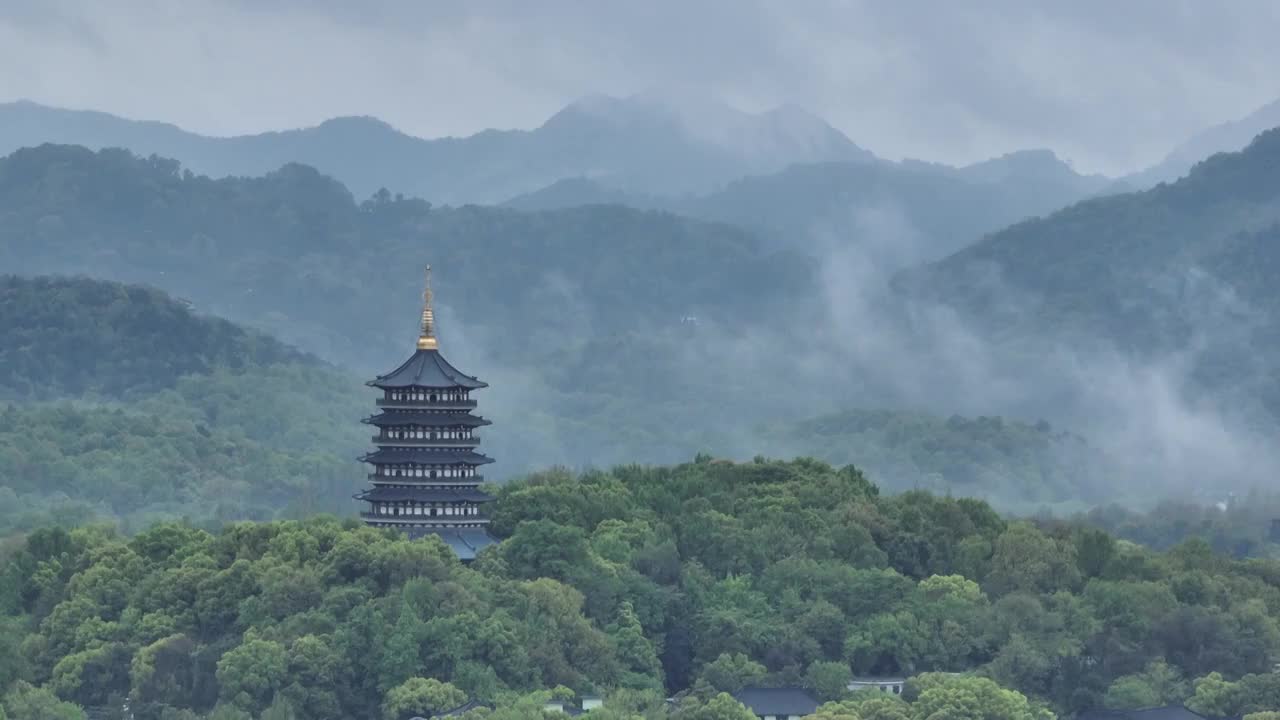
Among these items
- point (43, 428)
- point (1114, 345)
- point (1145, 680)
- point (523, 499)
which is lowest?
point (1145, 680)

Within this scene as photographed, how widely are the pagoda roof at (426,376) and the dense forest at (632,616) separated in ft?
12.2

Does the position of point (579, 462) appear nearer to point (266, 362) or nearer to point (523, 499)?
point (266, 362)

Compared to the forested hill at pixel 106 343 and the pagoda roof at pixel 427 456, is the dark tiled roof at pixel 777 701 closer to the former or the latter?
the pagoda roof at pixel 427 456

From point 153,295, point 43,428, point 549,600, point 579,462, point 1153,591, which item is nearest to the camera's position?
point 549,600

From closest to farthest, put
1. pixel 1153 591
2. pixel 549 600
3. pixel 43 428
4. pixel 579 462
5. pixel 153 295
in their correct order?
pixel 549 600, pixel 1153 591, pixel 43 428, pixel 579 462, pixel 153 295

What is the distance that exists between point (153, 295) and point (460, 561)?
106 m

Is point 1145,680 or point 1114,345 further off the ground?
point 1114,345

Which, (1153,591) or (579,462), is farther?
(579,462)

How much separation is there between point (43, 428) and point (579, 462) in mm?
36790

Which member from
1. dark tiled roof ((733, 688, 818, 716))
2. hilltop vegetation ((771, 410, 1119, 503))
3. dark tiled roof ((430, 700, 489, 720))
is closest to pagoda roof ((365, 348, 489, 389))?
dark tiled roof ((733, 688, 818, 716))

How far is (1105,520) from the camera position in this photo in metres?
116

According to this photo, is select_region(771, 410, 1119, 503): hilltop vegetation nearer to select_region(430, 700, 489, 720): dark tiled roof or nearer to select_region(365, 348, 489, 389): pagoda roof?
select_region(365, 348, 489, 389): pagoda roof

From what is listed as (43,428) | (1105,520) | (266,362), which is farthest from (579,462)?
(1105,520)

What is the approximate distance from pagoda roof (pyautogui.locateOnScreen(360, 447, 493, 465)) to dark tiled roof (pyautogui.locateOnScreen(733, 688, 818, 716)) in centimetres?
1086
